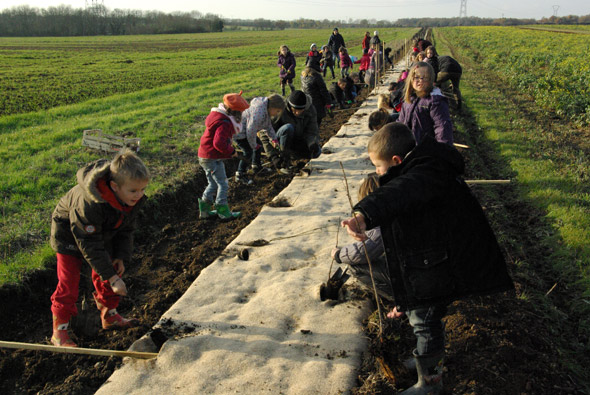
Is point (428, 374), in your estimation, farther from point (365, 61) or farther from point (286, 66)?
point (365, 61)

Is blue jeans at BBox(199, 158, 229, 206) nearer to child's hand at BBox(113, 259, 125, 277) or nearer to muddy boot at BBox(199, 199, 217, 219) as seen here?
muddy boot at BBox(199, 199, 217, 219)

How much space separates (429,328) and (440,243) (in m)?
0.57

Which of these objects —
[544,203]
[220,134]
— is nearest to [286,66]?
[220,134]

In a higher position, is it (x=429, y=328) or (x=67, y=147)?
(x=67, y=147)

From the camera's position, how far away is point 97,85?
20000 millimetres

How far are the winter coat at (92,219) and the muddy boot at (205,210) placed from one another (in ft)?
8.39

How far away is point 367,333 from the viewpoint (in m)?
3.60

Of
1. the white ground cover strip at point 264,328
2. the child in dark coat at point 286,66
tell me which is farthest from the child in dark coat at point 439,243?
the child in dark coat at point 286,66

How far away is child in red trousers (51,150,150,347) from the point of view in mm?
3092

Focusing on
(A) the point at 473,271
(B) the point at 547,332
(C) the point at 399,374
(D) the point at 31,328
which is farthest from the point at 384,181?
(D) the point at 31,328

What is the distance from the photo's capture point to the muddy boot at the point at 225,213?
20.2 feet

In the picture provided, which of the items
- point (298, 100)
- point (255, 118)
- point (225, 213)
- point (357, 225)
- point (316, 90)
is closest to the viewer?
point (357, 225)

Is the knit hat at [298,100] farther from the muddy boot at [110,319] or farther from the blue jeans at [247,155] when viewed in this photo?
the muddy boot at [110,319]

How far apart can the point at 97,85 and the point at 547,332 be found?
20705 millimetres
